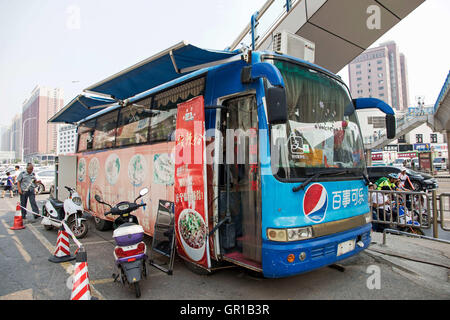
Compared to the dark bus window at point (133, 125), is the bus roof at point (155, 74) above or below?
above

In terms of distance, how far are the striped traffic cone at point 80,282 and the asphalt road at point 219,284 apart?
2.22 feet

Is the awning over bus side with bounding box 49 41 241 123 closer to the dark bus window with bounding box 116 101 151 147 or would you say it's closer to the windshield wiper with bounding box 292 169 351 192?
the dark bus window with bounding box 116 101 151 147

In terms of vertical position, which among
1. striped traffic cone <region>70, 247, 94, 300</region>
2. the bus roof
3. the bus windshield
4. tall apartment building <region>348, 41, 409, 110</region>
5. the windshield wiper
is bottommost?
striped traffic cone <region>70, 247, 94, 300</region>

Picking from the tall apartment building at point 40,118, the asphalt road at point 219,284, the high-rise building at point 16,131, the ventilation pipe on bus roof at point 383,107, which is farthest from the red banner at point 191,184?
the high-rise building at point 16,131

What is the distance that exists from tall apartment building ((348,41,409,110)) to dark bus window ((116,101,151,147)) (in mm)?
107546

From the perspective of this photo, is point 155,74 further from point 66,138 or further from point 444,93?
point 66,138

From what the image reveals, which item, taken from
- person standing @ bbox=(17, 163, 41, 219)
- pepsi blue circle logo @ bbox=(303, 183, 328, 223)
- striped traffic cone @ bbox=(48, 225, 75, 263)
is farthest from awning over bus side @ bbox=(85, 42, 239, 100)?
person standing @ bbox=(17, 163, 41, 219)

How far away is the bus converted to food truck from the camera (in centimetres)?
337

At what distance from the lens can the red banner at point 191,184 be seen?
4.04 m

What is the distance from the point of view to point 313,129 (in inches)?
148

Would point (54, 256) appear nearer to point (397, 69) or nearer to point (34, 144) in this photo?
point (34, 144)

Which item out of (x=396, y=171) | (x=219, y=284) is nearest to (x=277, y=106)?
(x=219, y=284)

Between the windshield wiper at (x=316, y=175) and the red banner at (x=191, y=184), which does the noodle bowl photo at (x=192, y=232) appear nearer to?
the red banner at (x=191, y=184)

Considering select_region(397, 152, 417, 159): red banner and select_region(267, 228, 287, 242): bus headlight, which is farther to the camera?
select_region(397, 152, 417, 159): red banner
